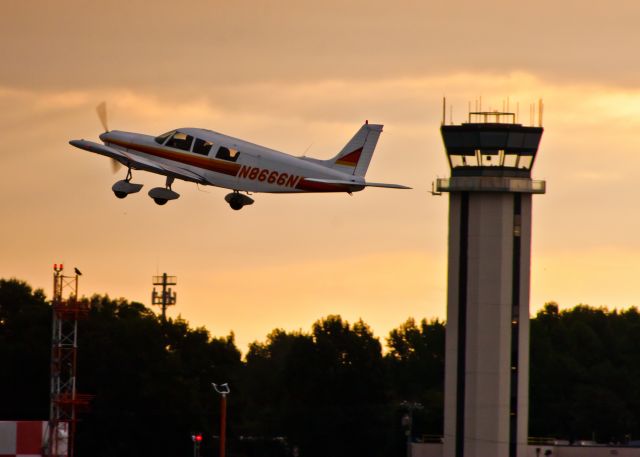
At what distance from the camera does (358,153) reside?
95.8 metres

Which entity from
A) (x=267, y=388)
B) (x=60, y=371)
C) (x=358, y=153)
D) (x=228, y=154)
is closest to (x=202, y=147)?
(x=228, y=154)

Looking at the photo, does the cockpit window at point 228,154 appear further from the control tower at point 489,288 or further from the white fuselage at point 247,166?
the control tower at point 489,288

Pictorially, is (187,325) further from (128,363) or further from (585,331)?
(585,331)

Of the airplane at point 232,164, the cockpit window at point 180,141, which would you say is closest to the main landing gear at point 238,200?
the airplane at point 232,164

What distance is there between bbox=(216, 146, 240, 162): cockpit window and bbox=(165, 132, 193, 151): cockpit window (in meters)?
1.73

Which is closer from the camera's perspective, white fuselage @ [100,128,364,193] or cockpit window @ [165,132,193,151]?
white fuselage @ [100,128,364,193]

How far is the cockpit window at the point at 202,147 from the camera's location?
312ft

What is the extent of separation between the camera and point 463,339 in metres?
129

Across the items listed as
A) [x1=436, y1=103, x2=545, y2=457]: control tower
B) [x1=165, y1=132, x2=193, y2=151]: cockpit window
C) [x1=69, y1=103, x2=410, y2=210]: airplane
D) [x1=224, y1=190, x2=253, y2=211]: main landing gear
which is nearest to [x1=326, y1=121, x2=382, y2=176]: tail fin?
[x1=69, y1=103, x2=410, y2=210]: airplane

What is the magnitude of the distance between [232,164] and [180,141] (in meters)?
3.35

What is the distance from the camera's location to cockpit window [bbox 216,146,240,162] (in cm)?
9419

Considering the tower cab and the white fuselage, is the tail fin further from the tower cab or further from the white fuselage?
the tower cab

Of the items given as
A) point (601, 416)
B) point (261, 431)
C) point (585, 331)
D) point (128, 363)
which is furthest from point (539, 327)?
point (128, 363)

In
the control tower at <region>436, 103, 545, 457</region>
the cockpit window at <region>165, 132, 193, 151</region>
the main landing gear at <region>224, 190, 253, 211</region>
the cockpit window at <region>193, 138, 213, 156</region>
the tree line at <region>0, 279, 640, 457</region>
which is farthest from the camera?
the tree line at <region>0, 279, 640, 457</region>
